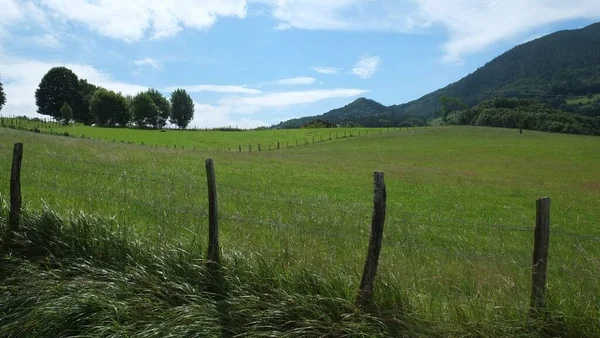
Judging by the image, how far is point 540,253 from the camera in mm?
4898

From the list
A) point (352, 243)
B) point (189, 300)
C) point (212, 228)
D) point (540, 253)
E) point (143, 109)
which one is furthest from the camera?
point (143, 109)

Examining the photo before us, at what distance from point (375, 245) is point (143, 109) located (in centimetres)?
13457

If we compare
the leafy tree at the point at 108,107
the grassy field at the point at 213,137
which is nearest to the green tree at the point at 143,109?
the leafy tree at the point at 108,107

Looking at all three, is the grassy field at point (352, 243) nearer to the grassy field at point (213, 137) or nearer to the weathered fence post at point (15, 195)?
the weathered fence post at point (15, 195)

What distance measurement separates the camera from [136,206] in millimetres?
11625

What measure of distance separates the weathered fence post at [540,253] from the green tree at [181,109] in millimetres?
150757

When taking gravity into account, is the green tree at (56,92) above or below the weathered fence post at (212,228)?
above

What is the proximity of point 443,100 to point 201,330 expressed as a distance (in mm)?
149822

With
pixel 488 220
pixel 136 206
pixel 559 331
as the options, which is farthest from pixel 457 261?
pixel 488 220

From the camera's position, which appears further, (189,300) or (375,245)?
(189,300)

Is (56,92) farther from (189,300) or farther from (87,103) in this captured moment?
(189,300)

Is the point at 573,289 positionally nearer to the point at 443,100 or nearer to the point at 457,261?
the point at 457,261

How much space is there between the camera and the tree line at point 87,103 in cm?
11850

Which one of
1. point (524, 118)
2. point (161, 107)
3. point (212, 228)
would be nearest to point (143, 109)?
point (161, 107)
